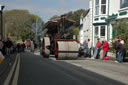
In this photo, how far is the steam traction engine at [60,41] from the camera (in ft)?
47.2

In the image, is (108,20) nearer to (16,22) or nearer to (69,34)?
(69,34)

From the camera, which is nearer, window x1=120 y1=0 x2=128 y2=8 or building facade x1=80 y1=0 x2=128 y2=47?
window x1=120 y1=0 x2=128 y2=8

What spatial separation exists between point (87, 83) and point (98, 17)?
66.7ft

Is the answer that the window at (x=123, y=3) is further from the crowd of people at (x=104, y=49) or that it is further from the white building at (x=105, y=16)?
the crowd of people at (x=104, y=49)

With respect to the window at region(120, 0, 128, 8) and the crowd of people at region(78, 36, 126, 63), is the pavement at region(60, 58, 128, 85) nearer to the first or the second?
the crowd of people at region(78, 36, 126, 63)

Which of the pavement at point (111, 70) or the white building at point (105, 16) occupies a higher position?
the white building at point (105, 16)

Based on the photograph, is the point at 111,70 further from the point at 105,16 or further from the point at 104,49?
the point at 105,16

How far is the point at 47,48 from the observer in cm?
1659

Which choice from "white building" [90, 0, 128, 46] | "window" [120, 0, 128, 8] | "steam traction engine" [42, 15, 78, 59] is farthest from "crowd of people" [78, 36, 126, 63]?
"window" [120, 0, 128, 8]

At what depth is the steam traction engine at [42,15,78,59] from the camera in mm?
14398

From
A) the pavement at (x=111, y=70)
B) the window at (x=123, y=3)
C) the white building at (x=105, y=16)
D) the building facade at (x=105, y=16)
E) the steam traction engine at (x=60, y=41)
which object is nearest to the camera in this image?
the pavement at (x=111, y=70)

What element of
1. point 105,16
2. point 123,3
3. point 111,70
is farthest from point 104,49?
point 105,16

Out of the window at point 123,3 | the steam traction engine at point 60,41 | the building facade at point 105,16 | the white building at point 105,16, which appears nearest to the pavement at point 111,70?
the steam traction engine at point 60,41

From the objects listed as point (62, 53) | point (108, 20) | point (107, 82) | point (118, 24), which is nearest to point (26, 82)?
point (107, 82)
